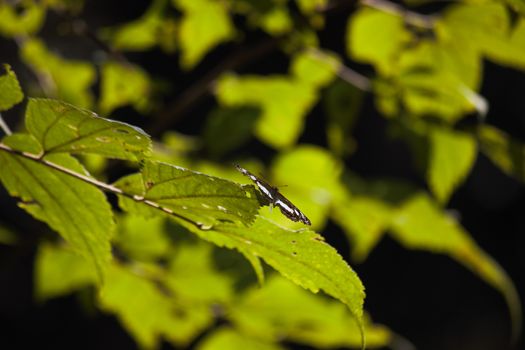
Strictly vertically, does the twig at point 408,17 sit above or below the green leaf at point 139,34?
above

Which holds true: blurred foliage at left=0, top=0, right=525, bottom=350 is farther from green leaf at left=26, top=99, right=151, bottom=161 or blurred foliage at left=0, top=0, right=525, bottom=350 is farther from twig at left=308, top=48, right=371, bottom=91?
green leaf at left=26, top=99, right=151, bottom=161

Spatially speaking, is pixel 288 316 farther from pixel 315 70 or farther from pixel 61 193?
pixel 61 193

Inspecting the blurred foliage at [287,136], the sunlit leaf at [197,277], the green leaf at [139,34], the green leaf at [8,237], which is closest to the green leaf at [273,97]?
the blurred foliage at [287,136]

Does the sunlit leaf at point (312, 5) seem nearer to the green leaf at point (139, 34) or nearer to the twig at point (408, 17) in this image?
the twig at point (408, 17)

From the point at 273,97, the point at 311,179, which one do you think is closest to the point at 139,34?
the point at 273,97

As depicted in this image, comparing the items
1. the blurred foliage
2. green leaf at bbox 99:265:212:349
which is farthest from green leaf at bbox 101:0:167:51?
green leaf at bbox 99:265:212:349

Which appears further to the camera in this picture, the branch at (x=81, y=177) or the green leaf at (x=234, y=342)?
the green leaf at (x=234, y=342)

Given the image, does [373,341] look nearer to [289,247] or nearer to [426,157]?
[426,157]
